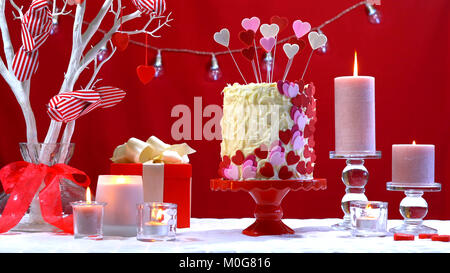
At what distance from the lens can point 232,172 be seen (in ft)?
4.47

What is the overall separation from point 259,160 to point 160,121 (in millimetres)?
1130

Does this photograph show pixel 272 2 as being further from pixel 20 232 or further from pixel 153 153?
pixel 20 232

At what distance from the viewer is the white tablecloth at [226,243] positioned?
44.5 inches

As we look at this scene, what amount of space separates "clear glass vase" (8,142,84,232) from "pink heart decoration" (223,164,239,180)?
0.36m

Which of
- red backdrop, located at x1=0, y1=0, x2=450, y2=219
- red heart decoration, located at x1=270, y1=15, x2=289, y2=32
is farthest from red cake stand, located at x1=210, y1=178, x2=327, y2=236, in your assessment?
red backdrop, located at x1=0, y1=0, x2=450, y2=219

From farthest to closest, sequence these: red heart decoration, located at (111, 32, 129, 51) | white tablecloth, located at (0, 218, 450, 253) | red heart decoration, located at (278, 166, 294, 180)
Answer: red heart decoration, located at (111, 32, 129, 51) < red heart decoration, located at (278, 166, 294, 180) < white tablecloth, located at (0, 218, 450, 253)

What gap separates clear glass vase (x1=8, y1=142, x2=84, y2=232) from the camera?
1419 millimetres

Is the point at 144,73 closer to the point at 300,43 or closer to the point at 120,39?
the point at 120,39

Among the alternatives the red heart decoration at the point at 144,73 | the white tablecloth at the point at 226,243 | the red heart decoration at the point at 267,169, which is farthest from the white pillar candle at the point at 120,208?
the red heart decoration at the point at 144,73

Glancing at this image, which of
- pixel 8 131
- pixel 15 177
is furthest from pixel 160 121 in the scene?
pixel 15 177

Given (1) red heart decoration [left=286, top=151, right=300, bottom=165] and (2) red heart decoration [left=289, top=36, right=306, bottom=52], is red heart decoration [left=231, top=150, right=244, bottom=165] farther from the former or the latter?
(2) red heart decoration [left=289, top=36, right=306, bottom=52]

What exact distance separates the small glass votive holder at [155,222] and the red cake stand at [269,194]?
155 millimetres

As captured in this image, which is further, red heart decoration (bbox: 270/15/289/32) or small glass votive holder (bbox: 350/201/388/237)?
red heart decoration (bbox: 270/15/289/32)

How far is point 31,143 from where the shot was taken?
142cm
